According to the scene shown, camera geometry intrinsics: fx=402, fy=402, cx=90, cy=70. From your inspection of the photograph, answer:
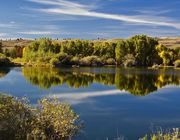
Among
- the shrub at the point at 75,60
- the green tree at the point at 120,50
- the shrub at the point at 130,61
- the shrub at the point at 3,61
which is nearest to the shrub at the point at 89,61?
the shrub at the point at 75,60

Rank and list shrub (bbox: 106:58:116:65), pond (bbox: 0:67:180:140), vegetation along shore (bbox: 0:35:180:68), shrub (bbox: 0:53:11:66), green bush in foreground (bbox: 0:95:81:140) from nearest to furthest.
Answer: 1. green bush in foreground (bbox: 0:95:81:140)
2. pond (bbox: 0:67:180:140)
3. shrub (bbox: 0:53:11:66)
4. vegetation along shore (bbox: 0:35:180:68)
5. shrub (bbox: 106:58:116:65)

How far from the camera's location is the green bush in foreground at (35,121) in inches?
501

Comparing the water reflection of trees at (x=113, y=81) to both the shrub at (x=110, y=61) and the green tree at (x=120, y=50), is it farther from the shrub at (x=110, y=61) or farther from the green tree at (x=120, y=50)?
the shrub at (x=110, y=61)

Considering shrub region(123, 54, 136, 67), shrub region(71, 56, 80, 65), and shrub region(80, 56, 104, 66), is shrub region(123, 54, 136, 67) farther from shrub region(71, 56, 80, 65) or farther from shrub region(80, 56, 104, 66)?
shrub region(71, 56, 80, 65)

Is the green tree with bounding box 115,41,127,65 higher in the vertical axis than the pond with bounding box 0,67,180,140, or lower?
higher

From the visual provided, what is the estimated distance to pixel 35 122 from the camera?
13.3 metres

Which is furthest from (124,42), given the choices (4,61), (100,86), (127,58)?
(100,86)

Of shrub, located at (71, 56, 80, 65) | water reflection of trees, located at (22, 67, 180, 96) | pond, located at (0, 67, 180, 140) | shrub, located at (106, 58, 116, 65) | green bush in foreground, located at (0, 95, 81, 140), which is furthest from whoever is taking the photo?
shrub, located at (106, 58, 116, 65)

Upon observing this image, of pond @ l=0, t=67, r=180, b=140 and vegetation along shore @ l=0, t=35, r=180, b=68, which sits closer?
pond @ l=0, t=67, r=180, b=140

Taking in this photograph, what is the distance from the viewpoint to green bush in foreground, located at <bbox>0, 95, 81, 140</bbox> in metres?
12.7

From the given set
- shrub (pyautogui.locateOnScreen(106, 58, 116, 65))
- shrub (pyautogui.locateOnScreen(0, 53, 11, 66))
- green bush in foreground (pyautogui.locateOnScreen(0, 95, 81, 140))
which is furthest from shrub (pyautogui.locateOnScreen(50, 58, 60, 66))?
green bush in foreground (pyautogui.locateOnScreen(0, 95, 81, 140))

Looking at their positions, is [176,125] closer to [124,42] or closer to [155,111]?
[155,111]

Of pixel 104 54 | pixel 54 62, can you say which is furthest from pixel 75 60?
pixel 104 54

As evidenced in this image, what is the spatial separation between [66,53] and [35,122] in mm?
88144
